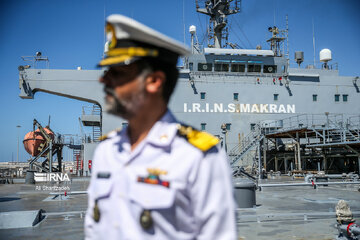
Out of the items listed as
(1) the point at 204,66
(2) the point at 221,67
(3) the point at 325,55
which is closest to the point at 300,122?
(3) the point at 325,55

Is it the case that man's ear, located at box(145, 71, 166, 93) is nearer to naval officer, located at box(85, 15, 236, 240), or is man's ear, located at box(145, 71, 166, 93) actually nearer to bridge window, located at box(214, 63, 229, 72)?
naval officer, located at box(85, 15, 236, 240)

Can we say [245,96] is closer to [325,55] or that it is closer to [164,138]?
[325,55]

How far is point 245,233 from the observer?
6453mm

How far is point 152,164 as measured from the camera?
1588 mm

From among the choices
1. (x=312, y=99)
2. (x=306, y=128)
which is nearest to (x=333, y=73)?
(x=312, y=99)

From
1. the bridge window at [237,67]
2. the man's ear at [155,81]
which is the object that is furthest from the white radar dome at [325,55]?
the man's ear at [155,81]

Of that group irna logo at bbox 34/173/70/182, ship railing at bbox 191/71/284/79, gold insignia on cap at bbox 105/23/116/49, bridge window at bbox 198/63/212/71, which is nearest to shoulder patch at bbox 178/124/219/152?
gold insignia on cap at bbox 105/23/116/49

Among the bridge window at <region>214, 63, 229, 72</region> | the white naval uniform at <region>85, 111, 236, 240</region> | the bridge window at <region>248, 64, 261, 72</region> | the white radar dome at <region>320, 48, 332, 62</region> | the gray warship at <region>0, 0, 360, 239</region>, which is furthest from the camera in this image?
the white radar dome at <region>320, 48, 332, 62</region>

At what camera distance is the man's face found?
1.60 m

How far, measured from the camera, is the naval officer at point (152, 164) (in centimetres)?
150

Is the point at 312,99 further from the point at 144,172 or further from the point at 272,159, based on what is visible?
the point at 144,172

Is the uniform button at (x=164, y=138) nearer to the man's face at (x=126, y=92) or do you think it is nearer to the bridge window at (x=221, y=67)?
→ the man's face at (x=126, y=92)

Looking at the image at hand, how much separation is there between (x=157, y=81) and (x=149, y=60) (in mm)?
115

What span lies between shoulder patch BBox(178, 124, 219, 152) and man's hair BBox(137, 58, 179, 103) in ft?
0.63
